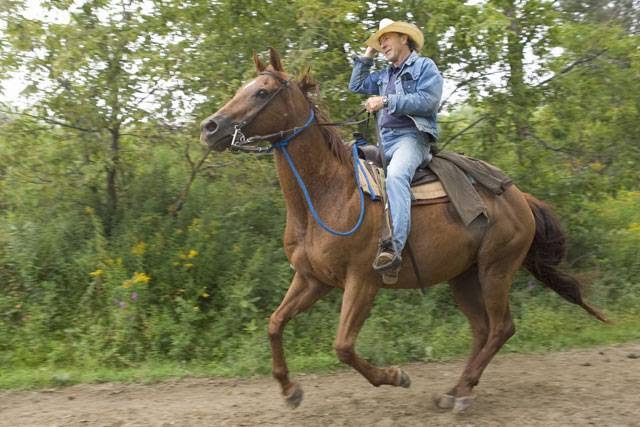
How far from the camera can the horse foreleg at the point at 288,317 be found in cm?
520

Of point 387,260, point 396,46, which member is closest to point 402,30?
point 396,46

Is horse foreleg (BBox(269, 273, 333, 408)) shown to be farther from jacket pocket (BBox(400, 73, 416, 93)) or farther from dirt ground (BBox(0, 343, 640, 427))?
jacket pocket (BBox(400, 73, 416, 93))

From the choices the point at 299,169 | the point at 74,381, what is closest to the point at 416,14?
the point at 299,169

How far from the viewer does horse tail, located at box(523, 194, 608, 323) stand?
20.0 ft

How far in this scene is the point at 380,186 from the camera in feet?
17.0

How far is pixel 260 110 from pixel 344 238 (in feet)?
3.63

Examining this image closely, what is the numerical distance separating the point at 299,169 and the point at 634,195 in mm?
8755

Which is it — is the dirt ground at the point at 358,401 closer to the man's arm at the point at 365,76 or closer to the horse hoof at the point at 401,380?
the horse hoof at the point at 401,380

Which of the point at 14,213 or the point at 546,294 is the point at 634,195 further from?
the point at 14,213

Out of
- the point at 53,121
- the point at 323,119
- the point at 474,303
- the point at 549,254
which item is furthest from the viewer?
the point at 53,121

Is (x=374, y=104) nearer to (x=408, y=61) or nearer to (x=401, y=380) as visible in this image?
(x=408, y=61)

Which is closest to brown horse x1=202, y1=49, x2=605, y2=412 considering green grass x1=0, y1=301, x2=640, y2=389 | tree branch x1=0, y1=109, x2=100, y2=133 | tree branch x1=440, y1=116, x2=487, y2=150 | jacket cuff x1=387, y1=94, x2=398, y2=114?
jacket cuff x1=387, y1=94, x2=398, y2=114

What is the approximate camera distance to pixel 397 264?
16.2ft

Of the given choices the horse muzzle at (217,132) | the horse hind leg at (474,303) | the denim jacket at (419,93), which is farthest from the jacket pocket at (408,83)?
the horse hind leg at (474,303)
